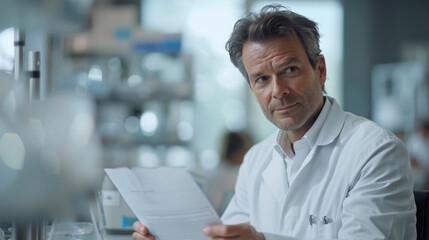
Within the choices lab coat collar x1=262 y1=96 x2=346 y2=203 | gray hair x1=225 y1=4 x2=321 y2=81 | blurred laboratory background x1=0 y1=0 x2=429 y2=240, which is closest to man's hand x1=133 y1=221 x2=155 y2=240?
blurred laboratory background x1=0 y1=0 x2=429 y2=240

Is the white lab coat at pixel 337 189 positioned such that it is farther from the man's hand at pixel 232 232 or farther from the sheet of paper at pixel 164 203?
the sheet of paper at pixel 164 203

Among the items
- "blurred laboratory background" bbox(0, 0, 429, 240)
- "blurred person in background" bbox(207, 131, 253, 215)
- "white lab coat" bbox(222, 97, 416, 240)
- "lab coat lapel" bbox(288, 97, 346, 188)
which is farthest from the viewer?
"blurred person in background" bbox(207, 131, 253, 215)

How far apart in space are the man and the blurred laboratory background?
0.17 meters

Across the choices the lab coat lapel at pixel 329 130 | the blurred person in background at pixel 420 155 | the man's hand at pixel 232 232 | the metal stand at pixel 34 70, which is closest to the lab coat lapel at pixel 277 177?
the lab coat lapel at pixel 329 130

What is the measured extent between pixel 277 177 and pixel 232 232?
48cm

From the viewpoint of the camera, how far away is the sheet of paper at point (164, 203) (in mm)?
1201

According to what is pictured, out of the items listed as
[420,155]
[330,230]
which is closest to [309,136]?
[330,230]

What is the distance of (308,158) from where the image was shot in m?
1.39

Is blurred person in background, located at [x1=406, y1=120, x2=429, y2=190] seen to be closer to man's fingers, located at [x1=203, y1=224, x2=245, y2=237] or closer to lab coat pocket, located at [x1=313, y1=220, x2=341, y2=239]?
lab coat pocket, located at [x1=313, y1=220, x2=341, y2=239]

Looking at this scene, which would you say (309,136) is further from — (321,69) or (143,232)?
(143,232)

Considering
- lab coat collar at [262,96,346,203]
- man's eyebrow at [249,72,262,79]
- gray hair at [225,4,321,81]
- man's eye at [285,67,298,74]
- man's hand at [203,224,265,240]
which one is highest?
gray hair at [225,4,321,81]

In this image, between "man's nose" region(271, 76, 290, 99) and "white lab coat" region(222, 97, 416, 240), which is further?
"man's nose" region(271, 76, 290, 99)

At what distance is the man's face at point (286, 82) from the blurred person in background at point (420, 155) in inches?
169

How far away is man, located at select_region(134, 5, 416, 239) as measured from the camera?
118cm
